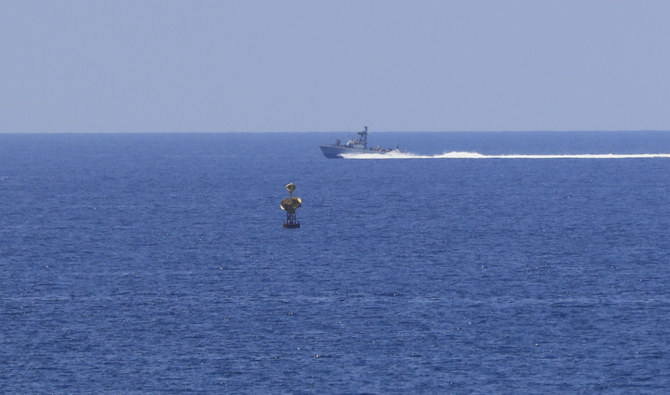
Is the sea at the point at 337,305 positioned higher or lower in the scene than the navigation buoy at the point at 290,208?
lower

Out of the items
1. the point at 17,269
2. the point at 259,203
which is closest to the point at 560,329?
the point at 17,269

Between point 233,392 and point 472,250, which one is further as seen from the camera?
point 472,250

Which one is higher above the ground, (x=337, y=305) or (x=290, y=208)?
(x=290, y=208)

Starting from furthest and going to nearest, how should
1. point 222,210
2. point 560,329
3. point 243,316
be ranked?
1. point 222,210
2. point 243,316
3. point 560,329

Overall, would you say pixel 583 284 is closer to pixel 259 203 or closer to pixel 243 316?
pixel 243 316

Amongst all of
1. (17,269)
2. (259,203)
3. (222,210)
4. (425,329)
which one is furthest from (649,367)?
(259,203)

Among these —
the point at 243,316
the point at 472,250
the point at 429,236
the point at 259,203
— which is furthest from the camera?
the point at 259,203

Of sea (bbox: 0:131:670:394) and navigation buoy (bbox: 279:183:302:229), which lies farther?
navigation buoy (bbox: 279:183:302:229)

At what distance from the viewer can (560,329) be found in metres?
73.1

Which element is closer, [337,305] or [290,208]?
[337,305]

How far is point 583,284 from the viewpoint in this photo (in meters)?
90.0

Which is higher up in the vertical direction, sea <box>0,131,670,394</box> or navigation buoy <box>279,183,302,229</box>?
navigation buoy <box>279,183,302,229</box>

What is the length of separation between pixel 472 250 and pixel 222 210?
190ft

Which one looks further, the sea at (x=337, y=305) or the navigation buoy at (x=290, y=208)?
the navigation buoy at (x=290, y=208)
